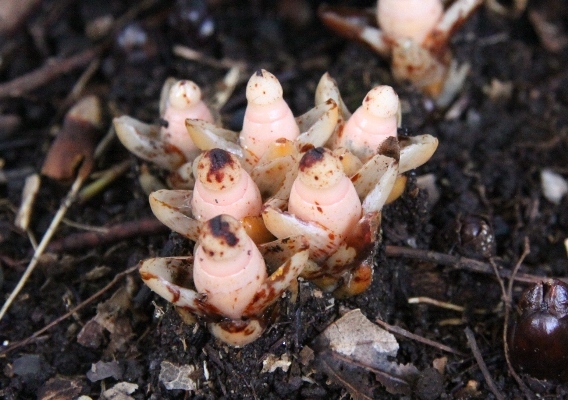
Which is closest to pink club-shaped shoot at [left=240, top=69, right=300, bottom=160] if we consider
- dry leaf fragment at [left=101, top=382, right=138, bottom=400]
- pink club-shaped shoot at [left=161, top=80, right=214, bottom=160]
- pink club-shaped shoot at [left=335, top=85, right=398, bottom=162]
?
pink club-shaped shoot at [left=335, top=85, right=398, bottom=162]

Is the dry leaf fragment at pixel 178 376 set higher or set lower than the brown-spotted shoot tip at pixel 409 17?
lower

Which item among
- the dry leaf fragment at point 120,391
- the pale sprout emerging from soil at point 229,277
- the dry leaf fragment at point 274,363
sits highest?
the pale sprout emerging from soil at point 229,277

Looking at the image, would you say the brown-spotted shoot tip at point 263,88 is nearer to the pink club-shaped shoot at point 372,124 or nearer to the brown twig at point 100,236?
the pink club-shaped shoot at point 372,124

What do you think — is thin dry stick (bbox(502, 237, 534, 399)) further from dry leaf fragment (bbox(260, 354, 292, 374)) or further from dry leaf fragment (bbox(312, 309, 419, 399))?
dry leaf fragment (bbox(260, 354, 292, 374))

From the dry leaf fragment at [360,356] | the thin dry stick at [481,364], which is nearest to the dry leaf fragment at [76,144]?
the dry leaf fragment at [360,356]

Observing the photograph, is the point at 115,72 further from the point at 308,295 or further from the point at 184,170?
the point at 308,295
